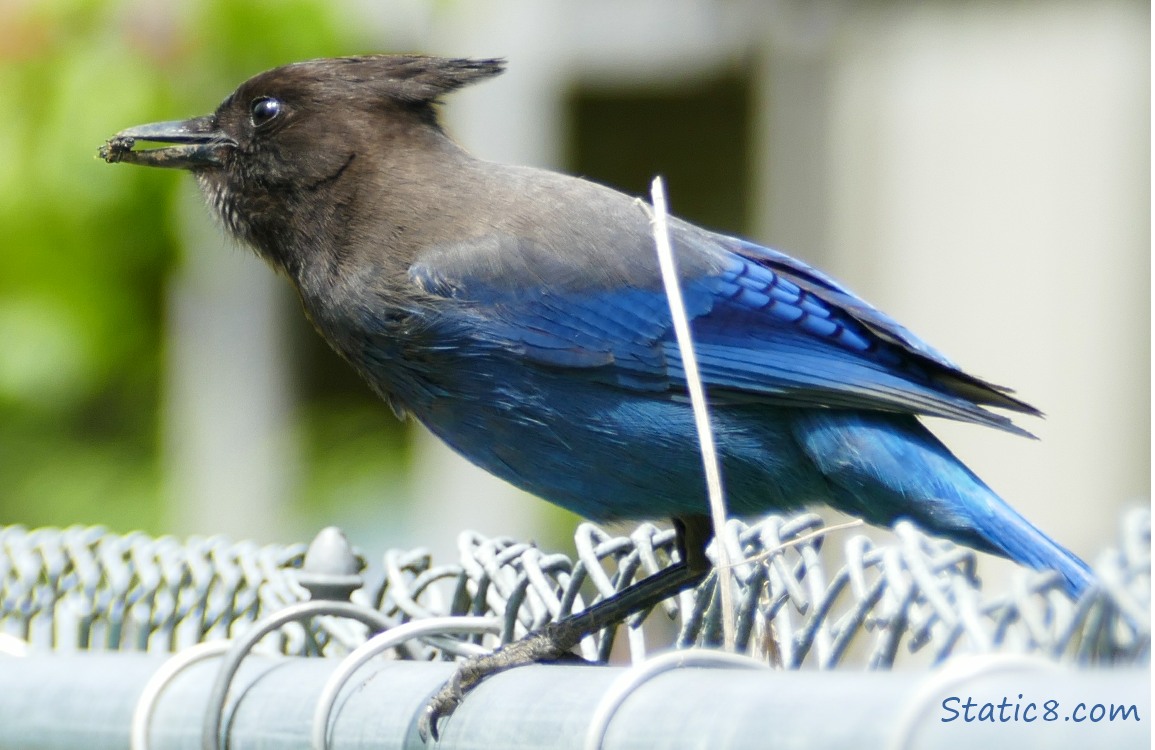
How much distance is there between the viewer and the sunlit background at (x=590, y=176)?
5.23 metres

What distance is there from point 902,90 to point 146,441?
2.97m

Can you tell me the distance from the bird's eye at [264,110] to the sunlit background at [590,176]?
212cm

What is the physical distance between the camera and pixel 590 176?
614 centimetres

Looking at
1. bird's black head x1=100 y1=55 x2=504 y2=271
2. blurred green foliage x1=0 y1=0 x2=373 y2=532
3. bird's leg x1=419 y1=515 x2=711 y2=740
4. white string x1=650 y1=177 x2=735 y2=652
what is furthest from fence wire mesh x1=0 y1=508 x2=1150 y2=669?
blurred green foliage x1=0 y1=0 x2=373 y2=532

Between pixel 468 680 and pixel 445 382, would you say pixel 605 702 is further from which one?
pixel 445 382

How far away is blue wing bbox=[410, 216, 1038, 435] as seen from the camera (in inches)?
103

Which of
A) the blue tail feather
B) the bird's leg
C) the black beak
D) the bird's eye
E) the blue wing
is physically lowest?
the bird's leg

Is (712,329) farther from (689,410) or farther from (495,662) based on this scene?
(495,662)

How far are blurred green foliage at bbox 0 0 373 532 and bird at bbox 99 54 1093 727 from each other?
227cm

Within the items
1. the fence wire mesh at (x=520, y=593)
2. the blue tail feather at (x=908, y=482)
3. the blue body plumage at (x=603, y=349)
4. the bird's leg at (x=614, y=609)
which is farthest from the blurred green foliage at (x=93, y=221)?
the blue tail feather at (x=908, y=482)

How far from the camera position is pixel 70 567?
9.52ft

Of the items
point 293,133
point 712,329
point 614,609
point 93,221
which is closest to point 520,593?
point 614,609

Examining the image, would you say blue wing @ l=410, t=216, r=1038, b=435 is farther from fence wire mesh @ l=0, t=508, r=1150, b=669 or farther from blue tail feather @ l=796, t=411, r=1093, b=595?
fence wire mesh @ l=0, t=508, r=1150, b=669

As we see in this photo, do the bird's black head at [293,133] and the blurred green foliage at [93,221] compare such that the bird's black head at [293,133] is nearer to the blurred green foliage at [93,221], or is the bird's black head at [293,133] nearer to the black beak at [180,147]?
the black beak at [180,147]
